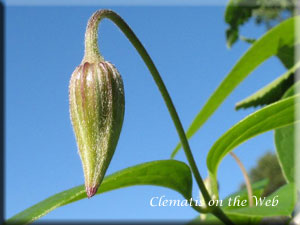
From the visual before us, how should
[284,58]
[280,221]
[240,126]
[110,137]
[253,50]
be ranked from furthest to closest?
[284,58] → [253,50] → [280,221] → [240,126] → [110,137]

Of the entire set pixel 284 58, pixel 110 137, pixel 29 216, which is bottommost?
pixel 29 216

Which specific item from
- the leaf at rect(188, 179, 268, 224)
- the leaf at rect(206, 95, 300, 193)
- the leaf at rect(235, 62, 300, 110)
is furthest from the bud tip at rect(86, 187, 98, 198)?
the leaf at rect(235, 62, 300, 110)

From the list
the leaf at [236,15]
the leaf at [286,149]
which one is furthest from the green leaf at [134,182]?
the leaf at [236,15]

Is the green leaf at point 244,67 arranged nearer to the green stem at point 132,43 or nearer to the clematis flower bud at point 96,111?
the green stem at point 132,43

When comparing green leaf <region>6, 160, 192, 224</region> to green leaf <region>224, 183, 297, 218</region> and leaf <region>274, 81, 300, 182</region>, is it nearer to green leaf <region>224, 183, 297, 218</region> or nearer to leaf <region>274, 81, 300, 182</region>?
green leaf <region>224, 183, 297, 218</region>

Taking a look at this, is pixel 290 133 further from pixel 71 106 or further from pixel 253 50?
pixel 71 106

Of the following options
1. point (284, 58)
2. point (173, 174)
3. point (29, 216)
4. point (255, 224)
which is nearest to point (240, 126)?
point (173, 174)
